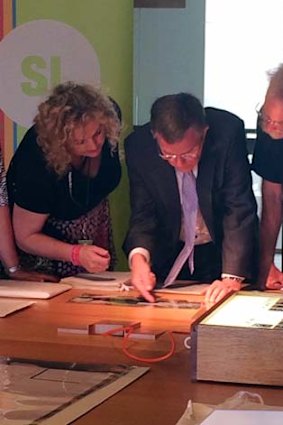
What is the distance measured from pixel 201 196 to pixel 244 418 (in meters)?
1.92

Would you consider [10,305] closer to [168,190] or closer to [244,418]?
[168,190]

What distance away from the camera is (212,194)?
365 cm

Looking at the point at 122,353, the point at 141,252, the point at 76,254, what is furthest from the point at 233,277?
the point at 122,353

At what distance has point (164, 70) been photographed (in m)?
4.78

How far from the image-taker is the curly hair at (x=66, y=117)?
3686 millimetres

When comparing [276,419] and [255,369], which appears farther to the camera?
[255,369]

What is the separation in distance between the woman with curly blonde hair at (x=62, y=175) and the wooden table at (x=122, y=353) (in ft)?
1.65

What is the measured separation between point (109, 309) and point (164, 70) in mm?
2030

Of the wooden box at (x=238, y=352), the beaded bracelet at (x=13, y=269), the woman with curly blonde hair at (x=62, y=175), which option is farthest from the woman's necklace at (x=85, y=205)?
the wooden box at (x=238, y=352)

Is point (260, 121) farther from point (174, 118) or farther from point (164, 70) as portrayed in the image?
point (164, 70)

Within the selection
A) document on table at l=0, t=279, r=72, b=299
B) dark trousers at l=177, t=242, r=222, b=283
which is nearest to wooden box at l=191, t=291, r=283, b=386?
document on table at l=0, t=279, r=72, b=299

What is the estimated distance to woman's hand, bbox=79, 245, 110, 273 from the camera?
11.5 feet

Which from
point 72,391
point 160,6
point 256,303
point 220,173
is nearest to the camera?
point 72,391

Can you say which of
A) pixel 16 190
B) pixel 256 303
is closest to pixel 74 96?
pixel 16 190
